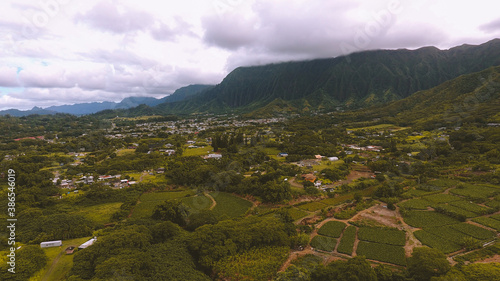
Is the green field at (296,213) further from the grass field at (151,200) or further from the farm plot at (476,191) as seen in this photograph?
the farm plot at (476,191)

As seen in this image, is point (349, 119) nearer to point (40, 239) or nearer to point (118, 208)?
point (118, 208)

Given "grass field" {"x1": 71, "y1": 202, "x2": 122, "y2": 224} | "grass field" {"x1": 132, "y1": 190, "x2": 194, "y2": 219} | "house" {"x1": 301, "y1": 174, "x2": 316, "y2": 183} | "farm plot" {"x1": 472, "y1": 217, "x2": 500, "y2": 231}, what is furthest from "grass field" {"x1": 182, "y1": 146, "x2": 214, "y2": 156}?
"farm plot" {"x1": 472, "y1": 217, "x2": 500, "y2": 231}

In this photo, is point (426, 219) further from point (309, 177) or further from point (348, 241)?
point (309, 177)

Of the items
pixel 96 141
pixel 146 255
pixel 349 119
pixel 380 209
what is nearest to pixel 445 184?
pixel 380 209

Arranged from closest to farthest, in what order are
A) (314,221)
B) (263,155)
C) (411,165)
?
(314,221) → (411,165) → (263,155)

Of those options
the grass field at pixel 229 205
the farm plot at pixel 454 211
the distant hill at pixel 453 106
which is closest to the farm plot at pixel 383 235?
the farm plot at pixel 454 211

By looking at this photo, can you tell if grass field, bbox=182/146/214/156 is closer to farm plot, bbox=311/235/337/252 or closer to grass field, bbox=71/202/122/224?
grass field, bbox=71/202/122/224

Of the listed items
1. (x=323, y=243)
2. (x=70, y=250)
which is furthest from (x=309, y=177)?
(x=70, y=250)
